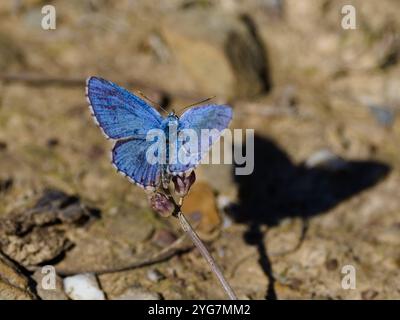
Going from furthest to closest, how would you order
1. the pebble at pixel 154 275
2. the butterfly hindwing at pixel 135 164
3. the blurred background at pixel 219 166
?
the blurred background at pixel 219 166
the pebble at pixel 154 275
the butterfly hindwing at pixel 135 164

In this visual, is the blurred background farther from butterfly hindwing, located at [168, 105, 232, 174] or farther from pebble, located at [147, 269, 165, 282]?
butterfly hindwing, located at [168, 105, 232, 174]

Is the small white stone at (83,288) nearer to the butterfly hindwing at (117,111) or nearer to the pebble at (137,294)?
the pebble at (137,294)

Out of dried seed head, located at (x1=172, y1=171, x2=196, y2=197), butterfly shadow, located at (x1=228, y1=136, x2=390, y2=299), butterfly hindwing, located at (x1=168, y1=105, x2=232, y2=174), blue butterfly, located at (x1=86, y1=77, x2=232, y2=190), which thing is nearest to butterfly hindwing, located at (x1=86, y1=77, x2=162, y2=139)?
blue butterfly, located at (x1=86, y1=77, x2=232, y2=190)

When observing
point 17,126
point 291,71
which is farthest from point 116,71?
point 291,71

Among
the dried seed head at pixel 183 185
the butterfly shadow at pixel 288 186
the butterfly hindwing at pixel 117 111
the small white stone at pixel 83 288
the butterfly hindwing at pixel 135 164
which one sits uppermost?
the butterfly hindwing at pixel 117 111

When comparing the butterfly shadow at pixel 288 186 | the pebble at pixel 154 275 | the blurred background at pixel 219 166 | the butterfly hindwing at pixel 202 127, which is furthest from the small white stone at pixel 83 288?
the butterfly shadow at pixel 288 186

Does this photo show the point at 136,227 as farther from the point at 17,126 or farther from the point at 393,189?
the point at 393,189
